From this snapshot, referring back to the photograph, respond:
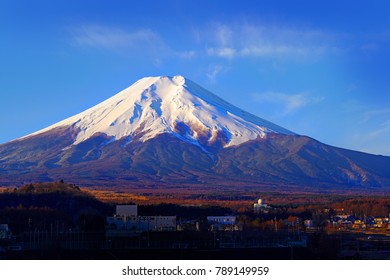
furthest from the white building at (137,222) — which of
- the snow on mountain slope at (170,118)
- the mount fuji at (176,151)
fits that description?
the snow on mountain slope at (170,118)

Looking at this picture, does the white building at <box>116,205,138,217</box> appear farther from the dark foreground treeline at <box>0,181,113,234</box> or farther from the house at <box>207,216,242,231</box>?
the house at <box>207,216,242,231</box>

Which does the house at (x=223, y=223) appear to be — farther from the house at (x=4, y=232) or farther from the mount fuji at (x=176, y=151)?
the mount fuji at (x=176, y=151)

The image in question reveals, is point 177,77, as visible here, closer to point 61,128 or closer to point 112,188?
point 61,128

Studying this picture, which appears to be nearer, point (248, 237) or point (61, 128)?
point (248, 237)

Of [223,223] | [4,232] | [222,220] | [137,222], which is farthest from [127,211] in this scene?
[4,232]

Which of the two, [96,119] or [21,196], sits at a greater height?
[96,119]

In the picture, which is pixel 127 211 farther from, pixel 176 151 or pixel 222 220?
pixel 176 151

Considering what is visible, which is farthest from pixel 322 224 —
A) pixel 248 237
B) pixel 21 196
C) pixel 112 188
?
pixel 112 188
